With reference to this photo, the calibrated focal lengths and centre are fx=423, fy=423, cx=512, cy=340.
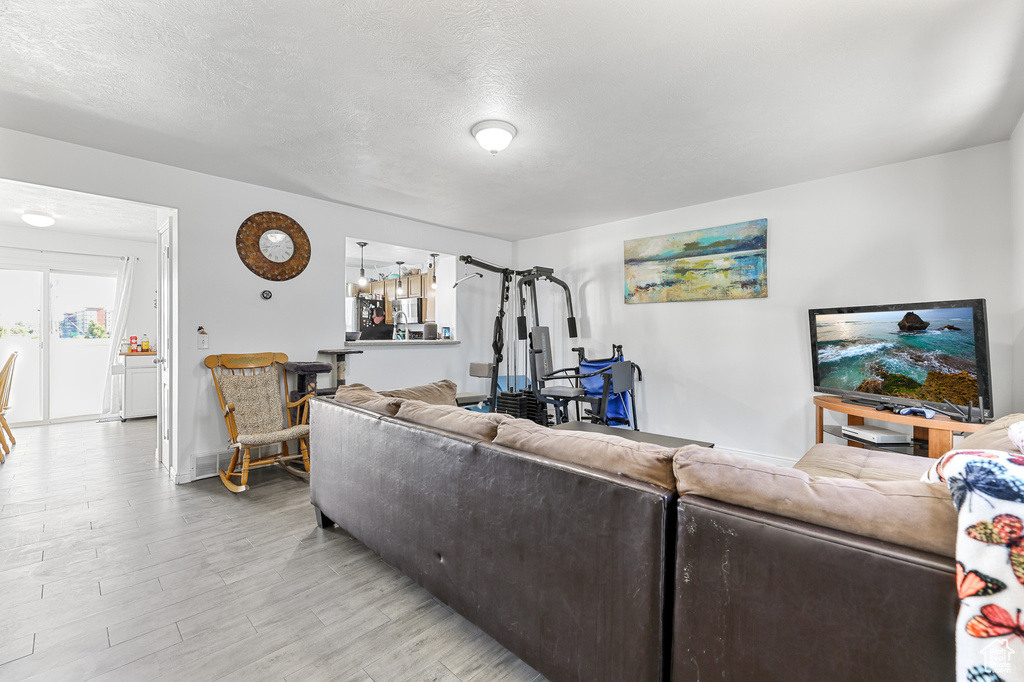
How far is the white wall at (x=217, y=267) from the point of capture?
9.97 ft

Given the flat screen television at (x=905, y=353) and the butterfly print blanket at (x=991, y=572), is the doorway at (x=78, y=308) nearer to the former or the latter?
the butterfly print blanket at (x=991, y=572)

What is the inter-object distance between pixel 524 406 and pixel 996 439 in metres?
3.88

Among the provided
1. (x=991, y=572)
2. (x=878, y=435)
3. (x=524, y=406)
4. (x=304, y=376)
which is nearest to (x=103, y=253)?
(x=304, y=376)

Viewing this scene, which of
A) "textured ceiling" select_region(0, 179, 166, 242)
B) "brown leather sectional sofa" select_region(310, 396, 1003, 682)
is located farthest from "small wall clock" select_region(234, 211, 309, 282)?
"brown leather sectional sofa" select_region(310, 396, 1003, 682)

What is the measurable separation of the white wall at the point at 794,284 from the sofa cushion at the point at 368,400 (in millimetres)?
3399

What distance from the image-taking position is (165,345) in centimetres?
388

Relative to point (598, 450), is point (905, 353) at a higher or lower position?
higher

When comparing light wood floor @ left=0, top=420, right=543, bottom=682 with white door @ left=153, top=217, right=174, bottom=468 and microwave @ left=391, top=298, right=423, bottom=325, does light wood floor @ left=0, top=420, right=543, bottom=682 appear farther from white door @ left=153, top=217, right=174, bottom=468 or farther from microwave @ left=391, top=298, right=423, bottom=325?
microwave @ left=391, top=298, right=423, bottom=325

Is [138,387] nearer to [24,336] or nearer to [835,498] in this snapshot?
[24,336]

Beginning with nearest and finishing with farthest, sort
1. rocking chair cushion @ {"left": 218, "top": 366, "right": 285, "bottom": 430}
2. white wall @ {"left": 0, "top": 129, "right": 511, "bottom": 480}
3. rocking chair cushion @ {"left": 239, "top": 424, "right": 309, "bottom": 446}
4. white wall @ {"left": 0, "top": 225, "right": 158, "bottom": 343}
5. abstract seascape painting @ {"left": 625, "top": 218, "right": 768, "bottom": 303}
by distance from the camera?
white wall @ {"left": 0, "top": 129, "right": 511, "bottom": 480} < rocking chair cushion @ {"left": 239, "top": 424, "right": 309, "bottom": 446} < rocking chair cushion @ {"left": 218, "top": 366, "right": 285, "bottom": 430} < abstract seascape painting @ {"left": 625, "top": 218, "right": 768, "bottom": 303} < white wall @ {"left": 0, "top": 225, "right": 158, "bottom": 343}

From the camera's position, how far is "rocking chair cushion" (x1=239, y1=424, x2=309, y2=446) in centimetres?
324

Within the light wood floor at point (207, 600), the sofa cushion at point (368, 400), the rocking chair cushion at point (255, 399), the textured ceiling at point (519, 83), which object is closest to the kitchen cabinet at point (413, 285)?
the rocking chair cushion at point (255, 399)

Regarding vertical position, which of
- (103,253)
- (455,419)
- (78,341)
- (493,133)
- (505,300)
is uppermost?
(103,253)

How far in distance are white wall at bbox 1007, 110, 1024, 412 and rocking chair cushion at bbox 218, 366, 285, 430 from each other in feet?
17.9
